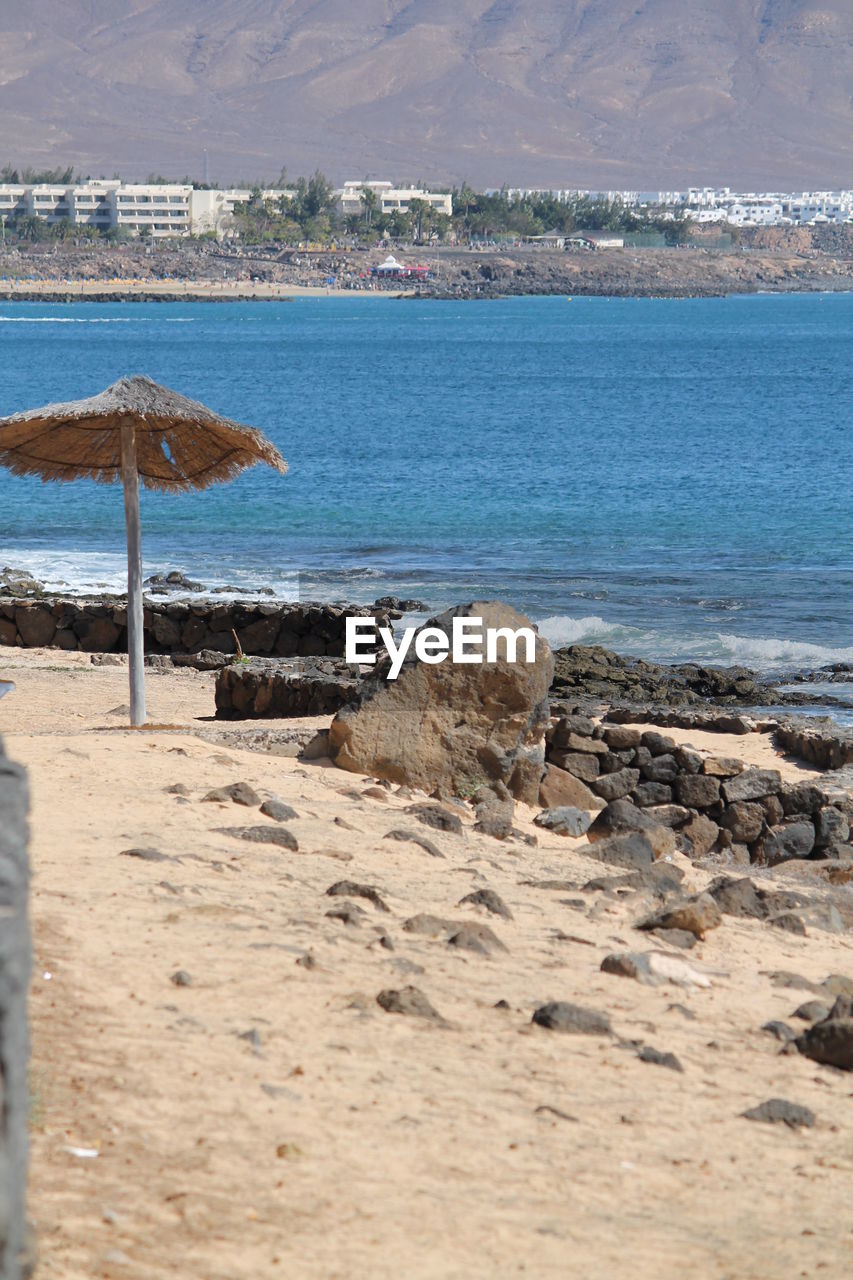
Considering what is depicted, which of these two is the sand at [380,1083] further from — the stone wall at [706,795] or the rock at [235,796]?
the stone wall at [706,795]

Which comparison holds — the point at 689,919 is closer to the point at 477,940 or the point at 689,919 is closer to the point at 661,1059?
the point at 477,940

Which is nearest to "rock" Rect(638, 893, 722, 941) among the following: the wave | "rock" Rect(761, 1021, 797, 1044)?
"rock" Rect(761, 1021, 797, 1044)

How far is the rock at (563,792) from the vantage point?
11953 mm

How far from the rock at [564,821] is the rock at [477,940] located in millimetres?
3293

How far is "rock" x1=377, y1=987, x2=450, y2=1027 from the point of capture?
684 centimetres

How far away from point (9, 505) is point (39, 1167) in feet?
106

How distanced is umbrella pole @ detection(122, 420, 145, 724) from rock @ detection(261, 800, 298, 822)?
130 inches

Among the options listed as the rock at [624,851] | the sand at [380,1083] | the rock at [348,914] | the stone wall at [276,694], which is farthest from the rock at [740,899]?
the stone wall at [276,694]

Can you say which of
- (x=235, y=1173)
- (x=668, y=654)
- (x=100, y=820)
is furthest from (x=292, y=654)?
(x=235, y=1173)

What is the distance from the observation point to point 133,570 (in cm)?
1280

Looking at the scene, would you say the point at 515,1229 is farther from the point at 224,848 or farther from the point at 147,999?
the point at 224,848

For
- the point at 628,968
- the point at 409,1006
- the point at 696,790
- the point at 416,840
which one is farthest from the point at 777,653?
the point at 409,1006

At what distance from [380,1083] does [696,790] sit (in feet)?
21.0

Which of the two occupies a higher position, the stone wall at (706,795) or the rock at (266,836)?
the rock at (266,836)
